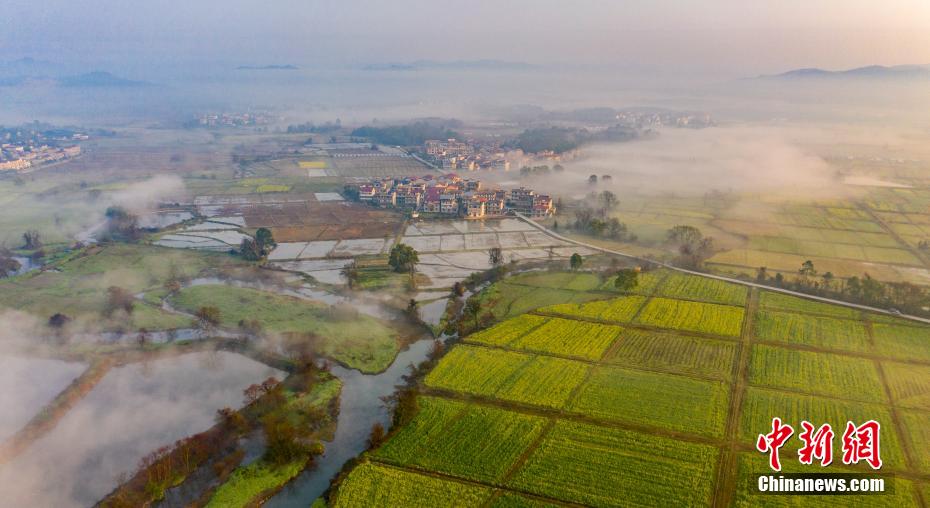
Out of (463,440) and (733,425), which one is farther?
(733,425)

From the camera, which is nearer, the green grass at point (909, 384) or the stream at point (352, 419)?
the stream at point (352, 419)

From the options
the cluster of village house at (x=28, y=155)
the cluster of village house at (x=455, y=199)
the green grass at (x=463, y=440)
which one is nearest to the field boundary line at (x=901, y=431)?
the green grass at (x=463, y=440)

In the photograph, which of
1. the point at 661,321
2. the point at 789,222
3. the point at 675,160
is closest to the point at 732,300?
the point at 661,321

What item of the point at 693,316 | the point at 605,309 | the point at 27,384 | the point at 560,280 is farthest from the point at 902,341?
the point at 27,384

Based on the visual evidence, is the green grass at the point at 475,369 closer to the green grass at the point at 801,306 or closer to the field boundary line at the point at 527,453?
the field boundary line at the point at 527,453

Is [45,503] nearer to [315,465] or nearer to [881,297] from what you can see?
[315,465]

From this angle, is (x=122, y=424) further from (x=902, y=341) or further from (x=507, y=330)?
(x=902, y=341)
